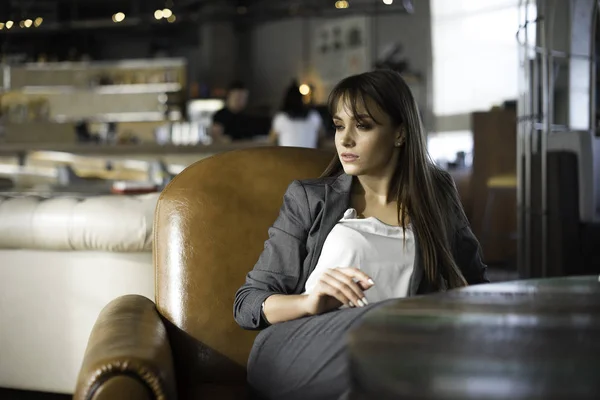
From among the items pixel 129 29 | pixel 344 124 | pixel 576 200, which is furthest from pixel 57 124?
pixel 344 124

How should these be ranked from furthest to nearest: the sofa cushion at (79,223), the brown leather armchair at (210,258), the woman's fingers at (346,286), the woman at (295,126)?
1. the woman at (295,126)
2. the sofa cushion at (79,223)
3. the brown leather armchair at (210,258)
4. the woman's fingers at (346,286)

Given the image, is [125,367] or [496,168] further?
[496,168]

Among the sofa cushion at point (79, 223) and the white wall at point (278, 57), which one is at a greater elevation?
the white wall at point (278, 57)

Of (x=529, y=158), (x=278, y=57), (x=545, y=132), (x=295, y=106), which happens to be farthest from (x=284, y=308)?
(x=278, y=57)

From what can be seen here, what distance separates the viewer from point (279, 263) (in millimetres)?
1803

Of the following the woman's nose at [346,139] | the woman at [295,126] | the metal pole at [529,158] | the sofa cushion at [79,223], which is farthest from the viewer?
the woman at [295,126]

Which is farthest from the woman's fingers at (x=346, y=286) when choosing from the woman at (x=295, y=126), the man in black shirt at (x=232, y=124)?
the man in black shirt at (x=232, y=124)

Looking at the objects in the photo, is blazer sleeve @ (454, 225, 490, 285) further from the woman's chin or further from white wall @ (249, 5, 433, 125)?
white wall @ (249, 5, 433, 125)

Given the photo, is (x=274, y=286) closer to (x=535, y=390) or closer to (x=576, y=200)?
(x=535, y=390)

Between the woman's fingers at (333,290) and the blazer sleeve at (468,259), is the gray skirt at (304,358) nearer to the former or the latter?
the woman's fingers at (333,290)

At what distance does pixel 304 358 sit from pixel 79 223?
1.40 metres

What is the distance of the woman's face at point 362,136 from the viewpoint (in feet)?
5.98

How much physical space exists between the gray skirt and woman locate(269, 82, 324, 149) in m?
5.48

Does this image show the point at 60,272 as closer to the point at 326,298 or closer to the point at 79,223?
the point at 79,223
